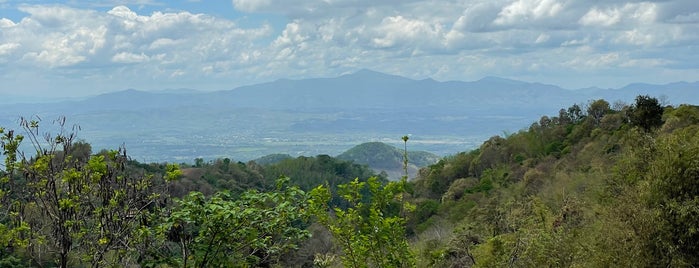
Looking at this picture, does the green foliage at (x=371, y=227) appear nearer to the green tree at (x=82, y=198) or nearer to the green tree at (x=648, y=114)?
the green tree at (x=82, y=198)

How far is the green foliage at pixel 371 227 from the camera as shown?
23.2 ft

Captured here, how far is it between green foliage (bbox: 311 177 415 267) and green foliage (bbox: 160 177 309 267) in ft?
1.36

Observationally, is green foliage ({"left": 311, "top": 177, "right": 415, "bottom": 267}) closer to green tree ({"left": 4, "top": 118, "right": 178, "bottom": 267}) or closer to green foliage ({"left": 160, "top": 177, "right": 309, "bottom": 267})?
green foliage ({"left": 160, "top": 177, "right": 309, "bottom": 267})

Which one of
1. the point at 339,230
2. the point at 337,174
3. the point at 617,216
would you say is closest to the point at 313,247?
the point at 617,216

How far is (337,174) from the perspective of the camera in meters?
101

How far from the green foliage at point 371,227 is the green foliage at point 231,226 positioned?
42cm

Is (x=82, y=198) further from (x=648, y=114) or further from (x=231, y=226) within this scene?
(x=648, y=114)

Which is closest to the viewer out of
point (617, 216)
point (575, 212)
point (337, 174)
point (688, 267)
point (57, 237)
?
point (57, 237)

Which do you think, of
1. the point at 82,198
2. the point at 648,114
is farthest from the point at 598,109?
the point at 82,198

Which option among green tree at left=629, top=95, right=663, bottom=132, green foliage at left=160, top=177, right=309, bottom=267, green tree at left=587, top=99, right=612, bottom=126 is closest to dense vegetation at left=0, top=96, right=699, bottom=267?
green foliage at left=160, top=177, right=309, bottom=267

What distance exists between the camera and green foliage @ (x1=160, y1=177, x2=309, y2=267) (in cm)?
619

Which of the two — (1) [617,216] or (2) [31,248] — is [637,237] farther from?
(2) [31,248]

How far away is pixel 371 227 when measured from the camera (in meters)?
7.18

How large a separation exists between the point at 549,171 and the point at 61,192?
3858 cm
